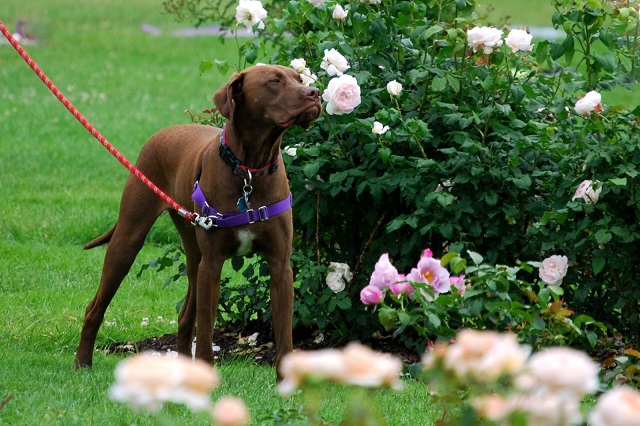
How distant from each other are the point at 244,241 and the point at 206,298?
32cm

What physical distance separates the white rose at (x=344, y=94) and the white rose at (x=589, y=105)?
1.00 m

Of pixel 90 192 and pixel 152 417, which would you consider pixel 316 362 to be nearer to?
pixel 152 417

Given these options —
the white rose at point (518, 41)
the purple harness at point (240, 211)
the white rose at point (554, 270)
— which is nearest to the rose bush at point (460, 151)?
the white rose at point (518, 41)

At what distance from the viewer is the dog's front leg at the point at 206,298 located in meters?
4.61

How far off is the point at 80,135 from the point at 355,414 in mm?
11087

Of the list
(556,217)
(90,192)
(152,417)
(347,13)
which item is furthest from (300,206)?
(90,192)

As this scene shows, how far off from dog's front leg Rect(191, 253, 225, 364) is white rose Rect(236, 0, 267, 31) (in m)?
1.45

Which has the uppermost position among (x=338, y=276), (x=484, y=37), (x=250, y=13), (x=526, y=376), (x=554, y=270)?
(x=526, y=376)

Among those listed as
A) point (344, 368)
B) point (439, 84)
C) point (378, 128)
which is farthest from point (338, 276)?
point (344, 368)

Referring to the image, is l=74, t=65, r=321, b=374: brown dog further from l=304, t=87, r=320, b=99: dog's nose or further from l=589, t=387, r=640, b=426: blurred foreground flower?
l=589, t=387, r=640, b=426: blurred foreground flower

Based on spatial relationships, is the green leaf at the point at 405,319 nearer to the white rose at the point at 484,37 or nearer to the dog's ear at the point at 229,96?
the dog's ear at the point at 229,96

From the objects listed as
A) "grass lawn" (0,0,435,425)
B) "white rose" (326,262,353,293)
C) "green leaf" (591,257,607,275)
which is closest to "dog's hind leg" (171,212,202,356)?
"grass lawn" (0,0,435,425)

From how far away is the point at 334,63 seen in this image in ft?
16.7

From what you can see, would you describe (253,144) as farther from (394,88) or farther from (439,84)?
(439,84)
